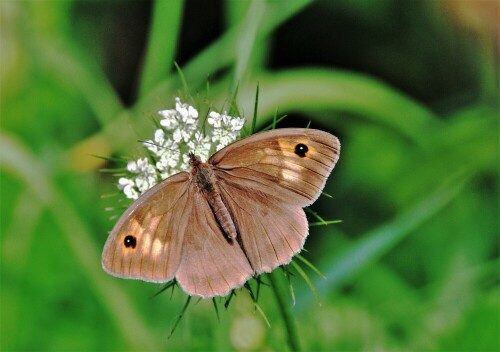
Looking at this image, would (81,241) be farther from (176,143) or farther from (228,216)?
(228,216)

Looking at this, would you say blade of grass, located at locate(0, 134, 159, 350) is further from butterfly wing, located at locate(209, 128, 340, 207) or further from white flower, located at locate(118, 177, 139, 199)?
butterfly wing, located at locate(209, 128, 340, 207)

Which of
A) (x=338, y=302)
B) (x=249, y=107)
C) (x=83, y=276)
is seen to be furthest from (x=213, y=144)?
Answer: (x=83, y=276)

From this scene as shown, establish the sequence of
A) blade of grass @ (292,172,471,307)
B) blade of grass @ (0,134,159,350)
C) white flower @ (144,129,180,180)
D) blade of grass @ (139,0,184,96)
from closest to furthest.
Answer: white flower @ (144,129,180,180) < blade of grass @ (292,172,471,307) < blade of grass @ (139,0,184,96) < blade of grass @ (0,134,159,350)

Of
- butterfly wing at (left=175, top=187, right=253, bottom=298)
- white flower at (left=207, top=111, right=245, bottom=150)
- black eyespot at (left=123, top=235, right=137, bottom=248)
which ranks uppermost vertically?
white flower at (left=207, top=111, right=245, bottom=150)

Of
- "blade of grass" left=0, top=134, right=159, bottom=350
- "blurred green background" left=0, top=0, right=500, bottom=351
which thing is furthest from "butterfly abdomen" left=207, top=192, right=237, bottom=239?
"blade of grass" left=0, top=134, right=159, bottom=350

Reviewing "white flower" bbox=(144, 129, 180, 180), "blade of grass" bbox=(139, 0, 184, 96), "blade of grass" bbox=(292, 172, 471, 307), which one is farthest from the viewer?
"blade of grass" bbox=(139, 0, 184, 96)

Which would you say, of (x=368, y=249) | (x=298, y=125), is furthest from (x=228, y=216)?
(x=298, y=125)

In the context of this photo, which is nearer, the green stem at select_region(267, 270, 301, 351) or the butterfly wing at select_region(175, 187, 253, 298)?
the butterfly wing at select_region(175, 187, 253, 298)

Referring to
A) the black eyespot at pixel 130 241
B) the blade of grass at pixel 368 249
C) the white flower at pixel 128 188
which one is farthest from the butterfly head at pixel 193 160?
the blade of grass at pixel 368 249

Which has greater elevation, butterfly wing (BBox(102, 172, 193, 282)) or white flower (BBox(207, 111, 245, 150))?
white flower (BBox(207, 111, 245, 150))
